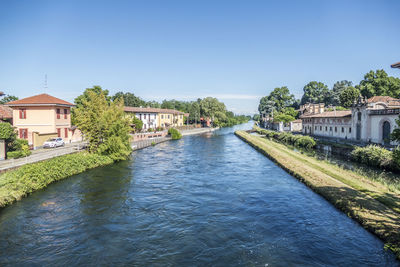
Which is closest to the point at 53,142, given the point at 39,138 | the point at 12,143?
the point at 39,138

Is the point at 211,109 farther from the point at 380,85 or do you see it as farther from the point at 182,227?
the point at 182,227

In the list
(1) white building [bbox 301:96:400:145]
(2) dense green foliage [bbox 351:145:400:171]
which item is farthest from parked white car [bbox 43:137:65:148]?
(1) white building [bbox 301:96:400:145]

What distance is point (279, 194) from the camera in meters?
21.6

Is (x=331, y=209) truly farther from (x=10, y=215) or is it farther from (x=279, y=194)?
(x=10, y=215)

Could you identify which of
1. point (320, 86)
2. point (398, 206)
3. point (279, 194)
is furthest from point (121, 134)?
point (320, 86)

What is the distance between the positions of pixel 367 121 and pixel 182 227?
145 feet

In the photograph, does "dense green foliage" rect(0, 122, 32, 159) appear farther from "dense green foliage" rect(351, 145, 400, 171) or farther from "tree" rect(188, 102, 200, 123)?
"tree" rect(188, 102, 200, 123)

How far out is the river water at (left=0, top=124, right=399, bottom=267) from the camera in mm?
11945

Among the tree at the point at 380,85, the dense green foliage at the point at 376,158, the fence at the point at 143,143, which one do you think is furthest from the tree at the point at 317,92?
the dense green foliage at the point at 376,158

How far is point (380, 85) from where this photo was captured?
277 ft

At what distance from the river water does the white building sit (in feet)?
87.1

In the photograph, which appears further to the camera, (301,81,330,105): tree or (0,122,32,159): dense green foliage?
(301,81,330,105): tree

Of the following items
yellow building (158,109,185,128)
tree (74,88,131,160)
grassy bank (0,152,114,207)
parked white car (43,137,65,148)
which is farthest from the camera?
yellow building (158,109,185,128)

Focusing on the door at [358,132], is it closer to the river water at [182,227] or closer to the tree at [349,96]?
the river water at [182,227]
